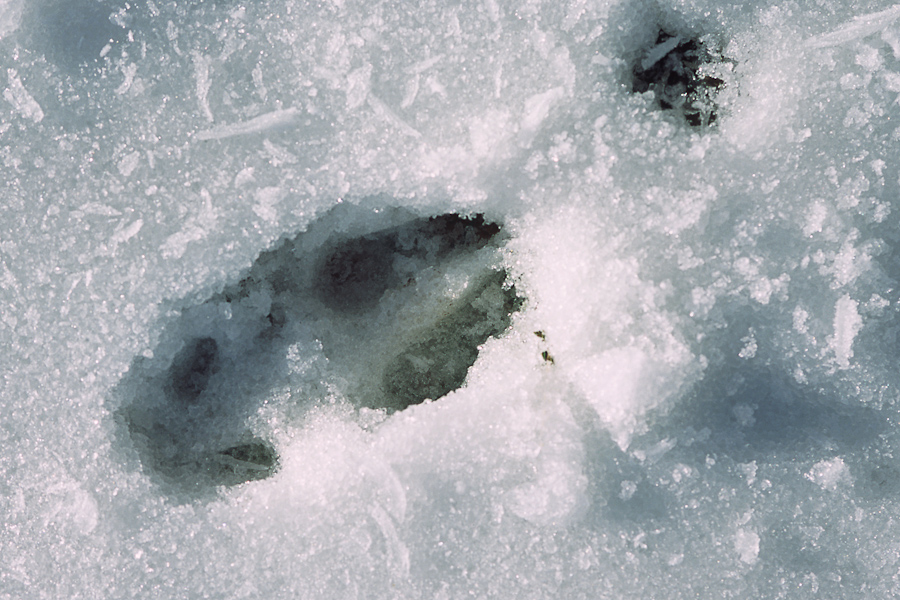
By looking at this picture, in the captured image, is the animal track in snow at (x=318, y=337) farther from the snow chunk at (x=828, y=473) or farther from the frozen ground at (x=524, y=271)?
the snow chunk at (x=828, y=473)

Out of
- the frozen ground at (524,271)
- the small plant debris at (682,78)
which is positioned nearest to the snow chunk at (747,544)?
the frozen ground at (524,271)


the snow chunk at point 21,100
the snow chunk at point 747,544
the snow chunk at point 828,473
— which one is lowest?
the snow chunk at point 747,544

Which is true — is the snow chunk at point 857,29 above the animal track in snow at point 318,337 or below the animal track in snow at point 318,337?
above

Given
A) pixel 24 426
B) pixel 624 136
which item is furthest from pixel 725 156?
pixel 24 426

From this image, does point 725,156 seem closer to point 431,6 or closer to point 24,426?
point 431,6

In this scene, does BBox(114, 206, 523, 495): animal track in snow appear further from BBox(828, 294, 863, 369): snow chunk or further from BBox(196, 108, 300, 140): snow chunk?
BBox(828, 294, 863, 369): snow chunk

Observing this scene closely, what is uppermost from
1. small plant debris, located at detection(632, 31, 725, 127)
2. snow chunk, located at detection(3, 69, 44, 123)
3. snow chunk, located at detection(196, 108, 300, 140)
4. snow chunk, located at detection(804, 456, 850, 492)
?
snow chunk, located at detection(3, 69, 44, 123)

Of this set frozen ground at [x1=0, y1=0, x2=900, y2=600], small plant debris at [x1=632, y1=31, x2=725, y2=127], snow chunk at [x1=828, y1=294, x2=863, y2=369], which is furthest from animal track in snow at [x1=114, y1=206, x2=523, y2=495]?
snow chunk at [x1=828, y1=294, x2=863, y2=369]

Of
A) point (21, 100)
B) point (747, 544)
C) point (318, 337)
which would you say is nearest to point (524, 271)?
point (318, 337)
